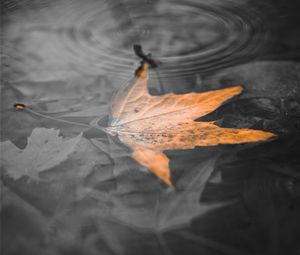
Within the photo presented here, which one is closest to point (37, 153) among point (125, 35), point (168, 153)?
point (168, 153)

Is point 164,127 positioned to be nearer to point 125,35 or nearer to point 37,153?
point 37,153

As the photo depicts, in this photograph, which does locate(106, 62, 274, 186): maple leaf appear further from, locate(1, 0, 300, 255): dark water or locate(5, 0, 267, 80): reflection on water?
locate(5, 0, 267, 80): reflection on water

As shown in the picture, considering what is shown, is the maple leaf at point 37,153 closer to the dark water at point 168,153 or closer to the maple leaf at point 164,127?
the dark water at point 168,153

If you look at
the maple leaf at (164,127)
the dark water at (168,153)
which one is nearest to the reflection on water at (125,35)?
the dark water at (168,153)

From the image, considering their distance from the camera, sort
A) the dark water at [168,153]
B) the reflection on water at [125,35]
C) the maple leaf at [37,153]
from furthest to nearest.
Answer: the reflection on water at [125,35]
the maple leaf at [37,153]
the dark water at [168,153]

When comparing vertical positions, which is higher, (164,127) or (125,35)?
(125,35)

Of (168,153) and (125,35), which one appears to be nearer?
(168,153)

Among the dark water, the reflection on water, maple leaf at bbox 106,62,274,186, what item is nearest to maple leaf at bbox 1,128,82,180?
the dark water
